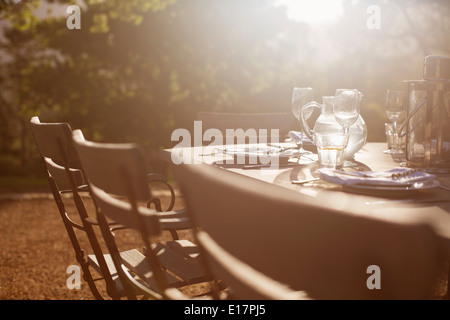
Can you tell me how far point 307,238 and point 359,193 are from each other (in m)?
0.60

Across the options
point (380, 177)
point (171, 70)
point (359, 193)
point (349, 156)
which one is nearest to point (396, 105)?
point (349, 156)

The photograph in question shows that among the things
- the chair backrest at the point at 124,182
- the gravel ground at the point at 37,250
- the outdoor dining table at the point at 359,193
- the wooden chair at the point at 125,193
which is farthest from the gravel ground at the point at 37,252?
the chair backrest at the point at 124,182

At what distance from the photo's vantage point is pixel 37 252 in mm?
4285

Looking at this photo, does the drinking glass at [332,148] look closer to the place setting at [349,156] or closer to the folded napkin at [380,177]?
the place setting at [349,156]

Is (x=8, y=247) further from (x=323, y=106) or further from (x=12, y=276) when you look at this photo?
(x=323, y=106)

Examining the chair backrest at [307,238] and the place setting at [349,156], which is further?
the place setting at [349,156]

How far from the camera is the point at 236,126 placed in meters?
3.19

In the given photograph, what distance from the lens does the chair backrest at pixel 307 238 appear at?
24.0 inches

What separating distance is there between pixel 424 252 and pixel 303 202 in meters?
0.16

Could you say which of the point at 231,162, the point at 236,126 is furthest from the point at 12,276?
the point at 231,162

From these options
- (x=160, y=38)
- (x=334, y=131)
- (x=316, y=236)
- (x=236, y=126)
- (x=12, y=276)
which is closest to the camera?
(x=316, y=236)

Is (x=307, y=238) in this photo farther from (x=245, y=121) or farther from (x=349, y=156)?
(x=245, y=121)

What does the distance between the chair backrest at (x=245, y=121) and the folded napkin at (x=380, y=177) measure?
170 centimetres

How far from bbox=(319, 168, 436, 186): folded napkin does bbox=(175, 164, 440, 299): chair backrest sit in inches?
18.2
